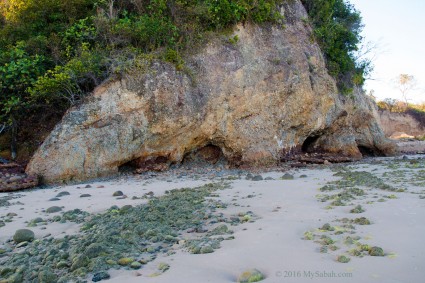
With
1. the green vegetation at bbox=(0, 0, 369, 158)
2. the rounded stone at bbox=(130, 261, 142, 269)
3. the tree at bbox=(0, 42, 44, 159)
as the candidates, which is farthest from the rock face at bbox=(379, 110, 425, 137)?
the rounded stone at bbox=(130, 261, 142, 269)

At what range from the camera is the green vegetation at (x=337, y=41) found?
1287cm

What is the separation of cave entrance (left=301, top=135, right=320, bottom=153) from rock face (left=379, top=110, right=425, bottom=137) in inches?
833

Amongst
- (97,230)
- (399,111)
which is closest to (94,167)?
(97,230)

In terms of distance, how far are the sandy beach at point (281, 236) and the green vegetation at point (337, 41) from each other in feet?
27.7

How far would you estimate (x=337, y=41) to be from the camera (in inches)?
521

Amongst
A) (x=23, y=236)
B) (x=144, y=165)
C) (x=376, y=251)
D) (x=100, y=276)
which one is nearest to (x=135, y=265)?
(x=100, y=276)

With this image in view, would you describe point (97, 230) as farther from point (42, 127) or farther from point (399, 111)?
point (399, 111)

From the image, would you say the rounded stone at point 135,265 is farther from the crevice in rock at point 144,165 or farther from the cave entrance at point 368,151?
the cave entrance at point 368,151

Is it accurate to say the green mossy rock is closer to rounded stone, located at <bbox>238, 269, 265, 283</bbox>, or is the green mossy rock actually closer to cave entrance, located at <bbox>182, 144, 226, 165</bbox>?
rounded stone, located at <bbox>238, 269, 265, 283</bbox>

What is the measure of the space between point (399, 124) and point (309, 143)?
22.4m

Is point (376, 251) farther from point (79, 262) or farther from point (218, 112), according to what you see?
point (218, 112)

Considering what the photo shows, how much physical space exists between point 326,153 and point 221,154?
4.47 meters

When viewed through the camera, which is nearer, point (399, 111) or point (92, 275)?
point (92, 275)

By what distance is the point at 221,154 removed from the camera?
10.6 m
